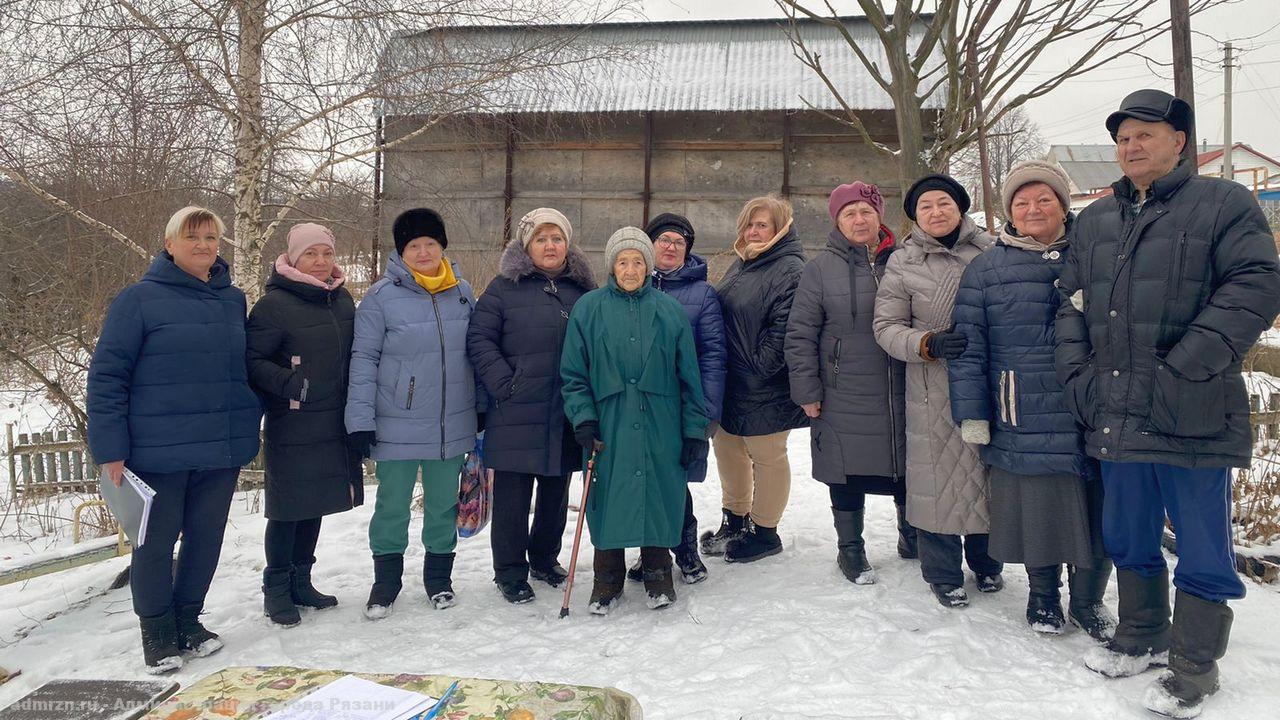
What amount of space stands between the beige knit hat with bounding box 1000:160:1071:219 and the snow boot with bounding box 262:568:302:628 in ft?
12.8

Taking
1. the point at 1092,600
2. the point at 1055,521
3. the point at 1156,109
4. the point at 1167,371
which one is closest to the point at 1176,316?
the point at 1167,371

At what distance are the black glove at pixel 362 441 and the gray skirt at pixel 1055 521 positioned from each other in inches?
118

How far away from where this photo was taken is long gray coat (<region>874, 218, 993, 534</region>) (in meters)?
3.50

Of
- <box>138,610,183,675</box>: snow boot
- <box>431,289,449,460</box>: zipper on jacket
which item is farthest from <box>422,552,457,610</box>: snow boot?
<box>138,610,183,675</box>: snow boot

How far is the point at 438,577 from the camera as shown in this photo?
12.9 ft

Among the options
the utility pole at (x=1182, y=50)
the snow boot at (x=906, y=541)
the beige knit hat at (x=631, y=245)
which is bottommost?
the snow boot at (x=906, y=541)

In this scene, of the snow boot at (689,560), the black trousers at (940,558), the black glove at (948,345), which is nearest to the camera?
the black glove at (948,345)

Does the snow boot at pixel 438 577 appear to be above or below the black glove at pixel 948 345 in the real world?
below

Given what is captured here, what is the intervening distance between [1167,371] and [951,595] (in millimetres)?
1482

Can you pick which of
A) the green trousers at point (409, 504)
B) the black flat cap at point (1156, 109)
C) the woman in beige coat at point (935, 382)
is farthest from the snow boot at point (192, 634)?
the black flat cap at point (1156, 109)

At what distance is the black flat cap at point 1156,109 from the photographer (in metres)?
2.73

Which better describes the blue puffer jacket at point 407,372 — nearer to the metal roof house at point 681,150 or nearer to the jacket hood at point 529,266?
the jacket hood at point 529,266

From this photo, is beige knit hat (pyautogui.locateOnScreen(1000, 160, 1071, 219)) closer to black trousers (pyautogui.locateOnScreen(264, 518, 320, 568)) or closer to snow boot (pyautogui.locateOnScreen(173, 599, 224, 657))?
black trousers (pyautogui.locateOnScreen(264, 518, 320, 568))

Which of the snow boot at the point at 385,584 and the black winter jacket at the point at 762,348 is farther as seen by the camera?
the black winter jacket at the point at 762,348
